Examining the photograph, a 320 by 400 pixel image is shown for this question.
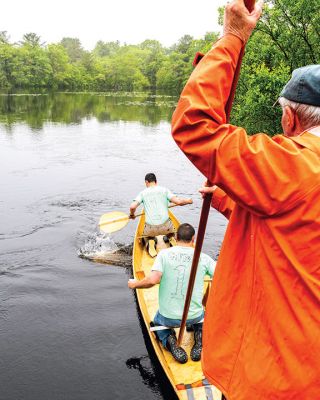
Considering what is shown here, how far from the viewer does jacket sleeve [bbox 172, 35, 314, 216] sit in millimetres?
1417

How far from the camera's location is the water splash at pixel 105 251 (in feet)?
35.5

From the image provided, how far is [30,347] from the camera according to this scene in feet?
23.6

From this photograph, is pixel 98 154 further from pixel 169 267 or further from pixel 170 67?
pixel 170 67

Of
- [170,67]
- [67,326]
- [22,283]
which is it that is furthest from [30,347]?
[170,67]

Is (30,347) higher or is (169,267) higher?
(169,267)

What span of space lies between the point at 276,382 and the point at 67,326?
22.7 feet

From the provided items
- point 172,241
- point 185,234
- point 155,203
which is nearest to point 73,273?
point 172,241

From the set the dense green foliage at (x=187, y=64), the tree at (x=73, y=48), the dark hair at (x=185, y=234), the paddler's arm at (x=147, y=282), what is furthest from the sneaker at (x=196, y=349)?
the tree at (x=73, y=48)

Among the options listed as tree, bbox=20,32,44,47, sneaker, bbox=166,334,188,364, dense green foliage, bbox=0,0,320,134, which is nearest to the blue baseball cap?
sneaker, bbox=166,334,188,364

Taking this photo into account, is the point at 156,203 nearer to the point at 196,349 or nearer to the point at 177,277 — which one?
the point at 177,277

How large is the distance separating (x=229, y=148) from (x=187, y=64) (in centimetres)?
9280

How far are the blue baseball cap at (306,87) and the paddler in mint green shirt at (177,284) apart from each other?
11.3 feet

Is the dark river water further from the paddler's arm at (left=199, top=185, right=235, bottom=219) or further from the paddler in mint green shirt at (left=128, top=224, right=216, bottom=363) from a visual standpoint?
the paddler's arm at (left=199, top=185, right=235, bottom=219)

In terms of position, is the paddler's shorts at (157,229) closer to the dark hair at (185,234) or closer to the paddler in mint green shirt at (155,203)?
the paddler in mint green shirt at (155,203)
